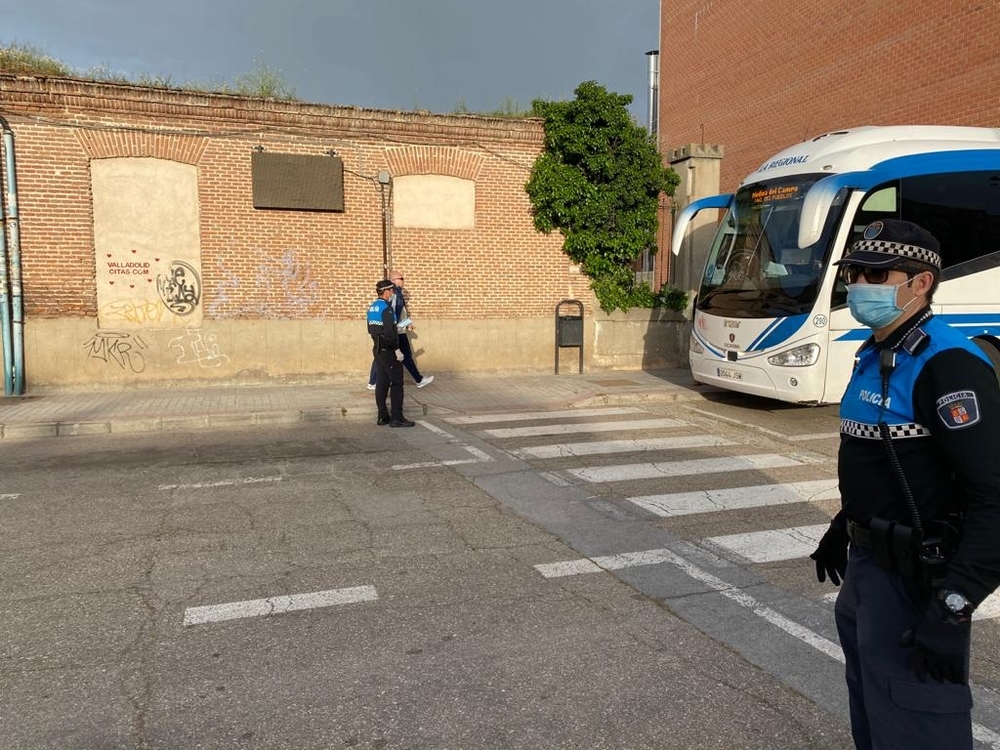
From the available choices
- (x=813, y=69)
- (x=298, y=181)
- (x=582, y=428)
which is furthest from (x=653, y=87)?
(x=582, y=428)

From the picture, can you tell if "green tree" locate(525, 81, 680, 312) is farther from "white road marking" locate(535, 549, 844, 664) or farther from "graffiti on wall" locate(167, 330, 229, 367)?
"white road marking" locate(535, 549, 844, 664)

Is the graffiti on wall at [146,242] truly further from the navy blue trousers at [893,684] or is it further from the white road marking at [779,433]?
the navy blue trousers at [893,684]

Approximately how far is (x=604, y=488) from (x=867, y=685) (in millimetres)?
4615

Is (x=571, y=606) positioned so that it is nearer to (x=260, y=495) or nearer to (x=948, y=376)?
(x=948, y=376)

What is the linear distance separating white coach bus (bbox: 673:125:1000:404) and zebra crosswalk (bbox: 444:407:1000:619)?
1.10 meters

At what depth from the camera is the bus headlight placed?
9.04 metres

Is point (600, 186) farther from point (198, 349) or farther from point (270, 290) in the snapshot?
point (198, 349)

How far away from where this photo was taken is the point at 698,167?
16047 mm

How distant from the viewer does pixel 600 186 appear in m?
15.0

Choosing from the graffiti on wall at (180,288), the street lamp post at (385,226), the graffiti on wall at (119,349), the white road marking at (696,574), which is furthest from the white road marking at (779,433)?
the graffiti on wall at (119,349)

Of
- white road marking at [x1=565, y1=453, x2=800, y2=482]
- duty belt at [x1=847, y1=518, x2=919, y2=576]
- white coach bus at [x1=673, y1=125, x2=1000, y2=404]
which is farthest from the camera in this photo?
white coach bus at [x1=673, y1=125, x2=1000, y2=404]

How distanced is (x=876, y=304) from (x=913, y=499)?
61 cm

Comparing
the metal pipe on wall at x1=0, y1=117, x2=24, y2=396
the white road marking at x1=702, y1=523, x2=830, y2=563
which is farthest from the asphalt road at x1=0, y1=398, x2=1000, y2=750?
the metal pipe on wall at x1=0, y1=117, x2=24, y2=396

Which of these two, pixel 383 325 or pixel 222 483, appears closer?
pixel 222 483
